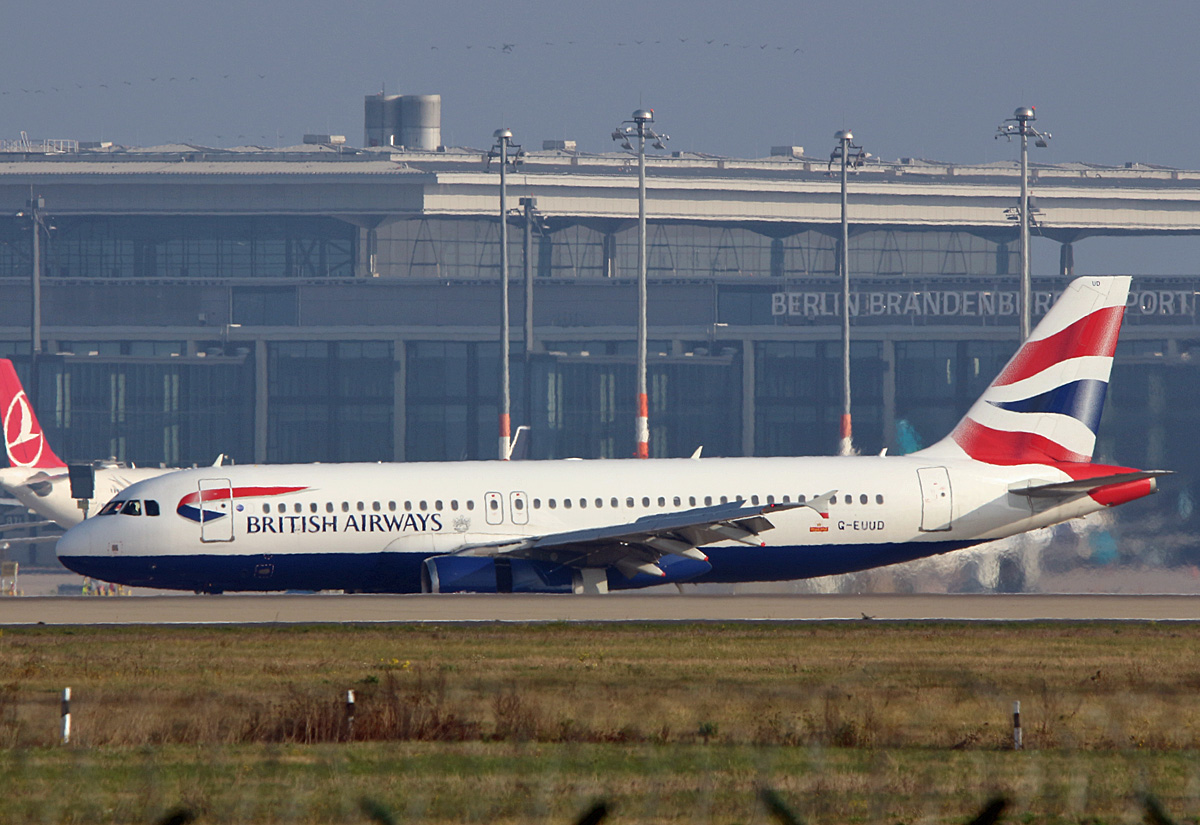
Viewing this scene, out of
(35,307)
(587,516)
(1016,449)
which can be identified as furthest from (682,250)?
(587,516)

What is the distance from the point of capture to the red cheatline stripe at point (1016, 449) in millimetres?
45938

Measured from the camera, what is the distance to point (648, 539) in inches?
1657

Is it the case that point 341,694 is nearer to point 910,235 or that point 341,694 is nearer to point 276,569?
point 276,569

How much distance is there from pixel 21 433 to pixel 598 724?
58040 millimetres

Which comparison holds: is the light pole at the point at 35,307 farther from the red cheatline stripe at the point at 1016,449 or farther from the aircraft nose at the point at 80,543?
the red cheatline stripe at the point at 1016,449

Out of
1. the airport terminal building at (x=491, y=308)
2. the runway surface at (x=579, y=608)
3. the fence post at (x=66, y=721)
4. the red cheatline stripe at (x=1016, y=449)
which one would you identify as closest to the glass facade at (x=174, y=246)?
the airport terminal building at (x=491, y=308)

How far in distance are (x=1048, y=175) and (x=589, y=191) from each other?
4611 centimetres

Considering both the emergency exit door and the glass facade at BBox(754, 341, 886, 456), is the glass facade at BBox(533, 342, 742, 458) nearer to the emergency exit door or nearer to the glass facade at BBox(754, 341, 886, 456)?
the glass facade at BBox(754, 341, 886, 456)

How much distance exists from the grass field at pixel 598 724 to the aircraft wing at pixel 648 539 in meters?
7.66

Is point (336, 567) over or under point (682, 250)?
under

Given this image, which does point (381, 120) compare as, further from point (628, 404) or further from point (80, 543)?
point (80, 543)

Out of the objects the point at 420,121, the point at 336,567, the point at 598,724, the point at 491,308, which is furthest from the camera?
the point at 420,121

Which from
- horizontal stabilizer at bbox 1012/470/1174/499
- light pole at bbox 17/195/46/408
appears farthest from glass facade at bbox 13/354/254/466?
horizontal stabilizer at bbox 1012/470/1174/499

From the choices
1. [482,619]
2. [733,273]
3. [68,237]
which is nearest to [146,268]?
[68,237]
